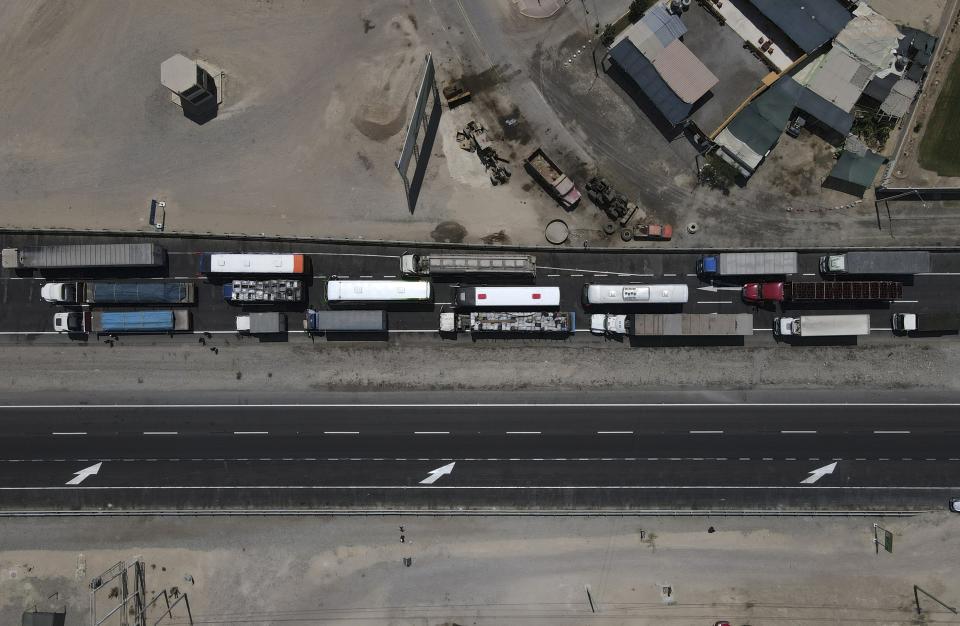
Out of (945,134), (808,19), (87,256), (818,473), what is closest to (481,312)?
(818,473)

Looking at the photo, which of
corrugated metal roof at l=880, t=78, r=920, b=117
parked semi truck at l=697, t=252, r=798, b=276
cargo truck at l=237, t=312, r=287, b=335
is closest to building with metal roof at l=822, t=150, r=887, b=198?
corrugated metal roof at l=880, t=78, r=920, b=117

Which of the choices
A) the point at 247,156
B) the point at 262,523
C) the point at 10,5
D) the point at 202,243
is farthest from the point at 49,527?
the point at 10,5

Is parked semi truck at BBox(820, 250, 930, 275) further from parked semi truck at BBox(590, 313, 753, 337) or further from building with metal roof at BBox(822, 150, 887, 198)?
parked semi truck at BBox(590, 313, 753, 337)

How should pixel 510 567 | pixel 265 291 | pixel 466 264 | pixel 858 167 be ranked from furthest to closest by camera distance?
pixel 510 567, pixel 858 167, pixel 265 291, pixel 466 264

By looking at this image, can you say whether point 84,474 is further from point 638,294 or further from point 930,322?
point 930,322

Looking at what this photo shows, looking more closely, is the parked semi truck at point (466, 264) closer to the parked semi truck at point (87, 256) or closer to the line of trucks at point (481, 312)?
the line of trucks at point (481, 312)

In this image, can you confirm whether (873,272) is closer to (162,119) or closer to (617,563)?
(617,563)
